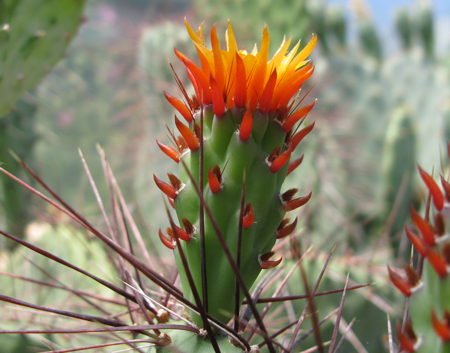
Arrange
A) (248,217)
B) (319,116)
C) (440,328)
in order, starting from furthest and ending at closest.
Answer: (319,116) < (248,217) < (440,328)

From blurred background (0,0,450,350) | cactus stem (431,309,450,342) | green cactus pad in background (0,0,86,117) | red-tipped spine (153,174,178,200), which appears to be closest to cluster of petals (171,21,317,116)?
red-tipped spine (153,174,178,200)

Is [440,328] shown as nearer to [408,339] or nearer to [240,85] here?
[408,339]

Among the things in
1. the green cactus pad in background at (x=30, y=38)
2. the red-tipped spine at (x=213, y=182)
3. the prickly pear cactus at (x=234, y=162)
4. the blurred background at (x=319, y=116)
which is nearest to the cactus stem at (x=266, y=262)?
the prickly pear cactus at (x=234, y=162)

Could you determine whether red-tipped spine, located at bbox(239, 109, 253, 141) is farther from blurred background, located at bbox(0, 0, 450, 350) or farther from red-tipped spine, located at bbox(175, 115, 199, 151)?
blurred background, located at bbox(0, 0, 450, 350)

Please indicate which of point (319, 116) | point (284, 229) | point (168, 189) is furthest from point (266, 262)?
point (319, 116)

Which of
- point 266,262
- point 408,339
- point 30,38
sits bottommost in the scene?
point 408,339

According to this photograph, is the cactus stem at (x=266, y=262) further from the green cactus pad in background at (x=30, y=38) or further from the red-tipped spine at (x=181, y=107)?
the green cactus pad in background at (x=30, y=38)

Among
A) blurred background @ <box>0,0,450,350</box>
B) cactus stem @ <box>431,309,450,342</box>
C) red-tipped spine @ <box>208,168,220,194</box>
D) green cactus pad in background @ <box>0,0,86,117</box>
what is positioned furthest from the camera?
blurred background @ <box>0,0,450,350</box>
